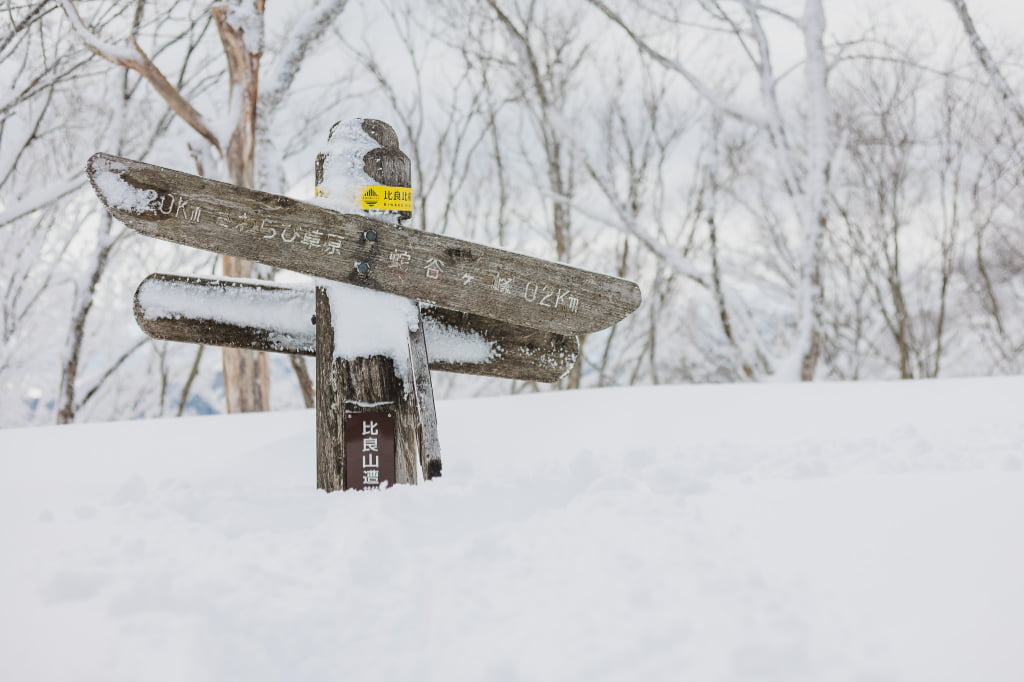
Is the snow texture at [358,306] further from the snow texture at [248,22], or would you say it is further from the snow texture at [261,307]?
the snow texture at [248,22]

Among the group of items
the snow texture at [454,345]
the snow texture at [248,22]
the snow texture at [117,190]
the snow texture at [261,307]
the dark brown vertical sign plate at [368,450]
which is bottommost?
the dark brown vertical sign plate at [368,450]

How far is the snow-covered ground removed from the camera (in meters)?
1.08

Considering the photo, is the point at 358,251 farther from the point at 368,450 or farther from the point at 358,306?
the point at 368,450

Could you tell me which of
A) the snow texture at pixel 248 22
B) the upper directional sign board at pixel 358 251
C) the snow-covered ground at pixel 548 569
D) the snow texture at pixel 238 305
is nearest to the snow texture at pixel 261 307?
the snow texture at pixel 238 305

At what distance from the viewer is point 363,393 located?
220 centimetres

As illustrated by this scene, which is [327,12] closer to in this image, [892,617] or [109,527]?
[109,527]

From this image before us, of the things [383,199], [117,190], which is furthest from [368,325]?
[117,190]

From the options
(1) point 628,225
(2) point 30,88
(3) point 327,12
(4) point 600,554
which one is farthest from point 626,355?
(4) point 600,554

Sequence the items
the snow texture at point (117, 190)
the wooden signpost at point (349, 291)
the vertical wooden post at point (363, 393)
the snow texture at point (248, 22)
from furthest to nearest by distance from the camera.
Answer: the snow texture at point (248, 22), the vertical wooden post at point (363, 393), the wooden signpost at point (349, 291), the snow texture at point (117, 190)

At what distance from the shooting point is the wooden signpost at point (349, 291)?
2061 mm

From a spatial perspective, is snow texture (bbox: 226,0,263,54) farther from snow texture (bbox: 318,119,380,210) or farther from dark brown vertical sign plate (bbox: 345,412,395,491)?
dark brown vertical sign plate (bbox: 345,412,395,491)

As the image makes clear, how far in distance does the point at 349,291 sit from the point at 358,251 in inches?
6.5

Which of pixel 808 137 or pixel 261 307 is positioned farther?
pixel 808 137

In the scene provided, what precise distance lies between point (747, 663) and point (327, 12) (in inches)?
230
